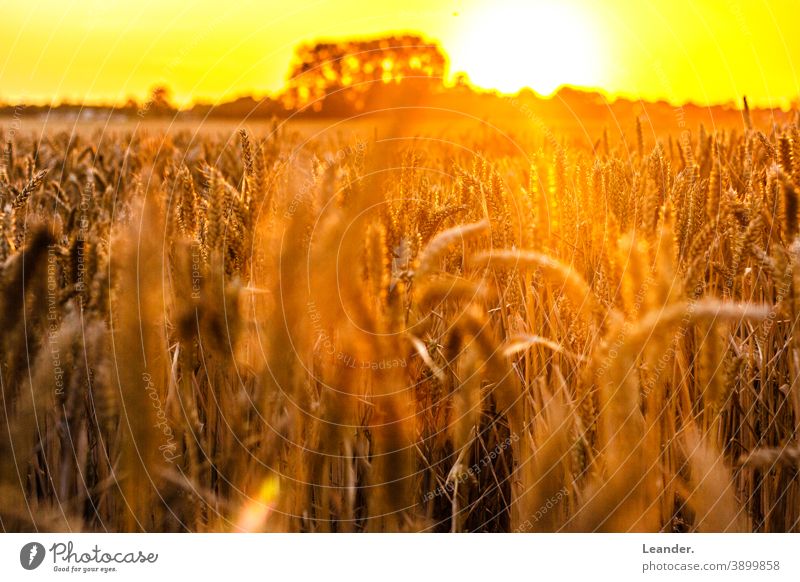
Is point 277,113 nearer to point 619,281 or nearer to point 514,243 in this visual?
point 514,243

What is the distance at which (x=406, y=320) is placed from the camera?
4.18 feet

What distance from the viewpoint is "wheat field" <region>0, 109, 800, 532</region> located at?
1.22 meters

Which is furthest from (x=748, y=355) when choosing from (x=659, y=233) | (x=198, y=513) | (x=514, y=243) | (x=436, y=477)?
(x=198, y=513)

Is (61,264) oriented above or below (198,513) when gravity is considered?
above

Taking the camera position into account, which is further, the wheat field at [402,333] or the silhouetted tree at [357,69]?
the silhouetted tree at [357,69]

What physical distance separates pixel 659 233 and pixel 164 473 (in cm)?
103
